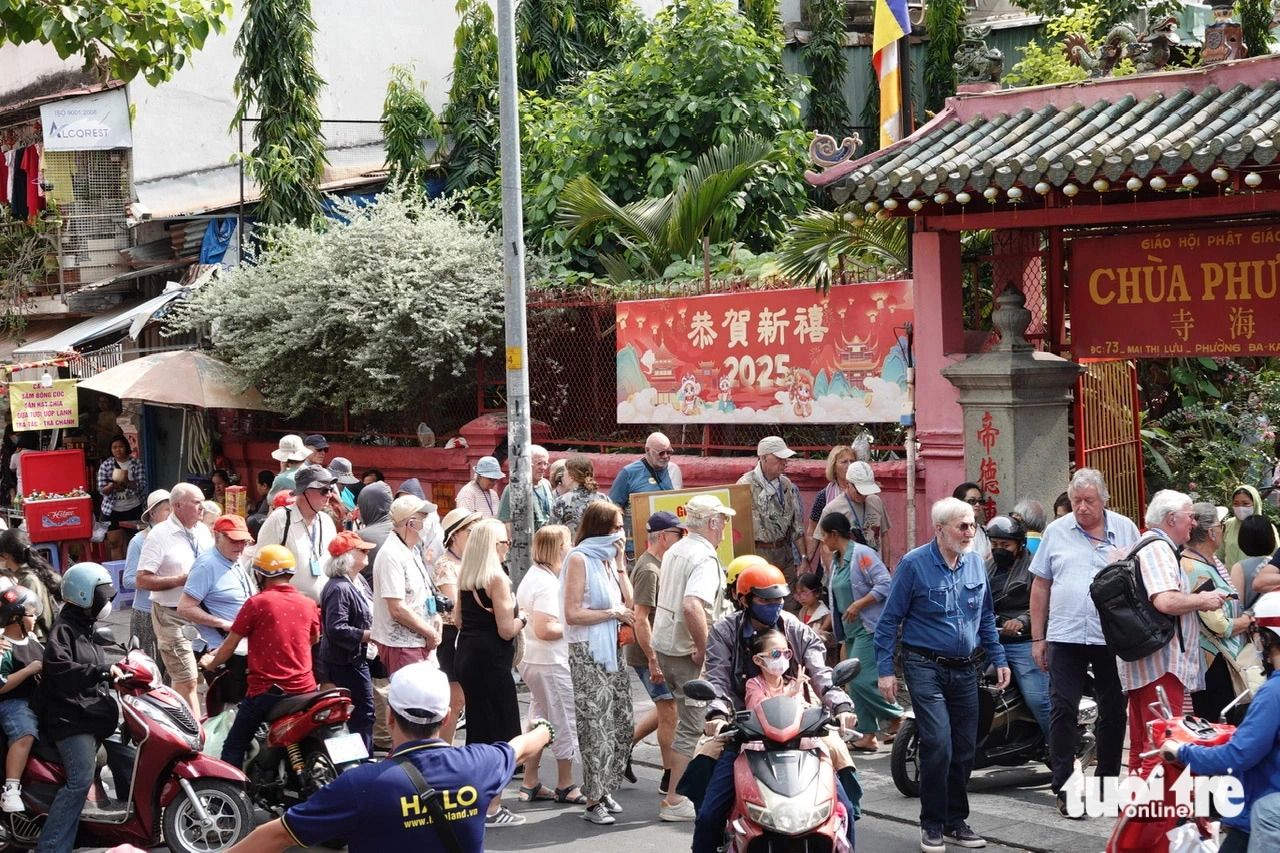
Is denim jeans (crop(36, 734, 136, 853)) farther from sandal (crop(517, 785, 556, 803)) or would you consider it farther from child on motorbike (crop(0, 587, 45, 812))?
sandal (crop(517, 785, 556, 803))

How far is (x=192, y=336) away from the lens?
2206 cm

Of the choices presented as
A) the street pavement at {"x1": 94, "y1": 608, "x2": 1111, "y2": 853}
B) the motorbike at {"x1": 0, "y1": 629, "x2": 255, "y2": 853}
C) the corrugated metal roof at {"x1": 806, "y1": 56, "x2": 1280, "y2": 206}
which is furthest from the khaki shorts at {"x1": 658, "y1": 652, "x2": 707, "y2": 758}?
the corrugated metal roof at {"x1": 806, "y1": 56, "x2": 1280, "y2": 206}

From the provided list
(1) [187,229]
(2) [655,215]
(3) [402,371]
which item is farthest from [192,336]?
(2) [655,215]

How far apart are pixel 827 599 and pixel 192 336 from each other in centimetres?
1398

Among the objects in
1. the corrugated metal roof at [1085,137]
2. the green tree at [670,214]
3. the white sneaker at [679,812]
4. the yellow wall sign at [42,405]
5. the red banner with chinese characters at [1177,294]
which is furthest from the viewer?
the yellow wall sign at [42,405]

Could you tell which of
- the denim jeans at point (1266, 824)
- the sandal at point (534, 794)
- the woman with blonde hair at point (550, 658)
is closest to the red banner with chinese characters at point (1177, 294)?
the woman with blonde hair at point (550, 658)

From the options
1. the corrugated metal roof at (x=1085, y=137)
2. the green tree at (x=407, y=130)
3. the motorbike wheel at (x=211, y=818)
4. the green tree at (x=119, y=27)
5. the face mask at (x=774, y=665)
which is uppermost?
the green tree at (x=407, y=130)

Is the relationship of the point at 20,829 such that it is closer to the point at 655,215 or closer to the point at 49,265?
the point at 655,215

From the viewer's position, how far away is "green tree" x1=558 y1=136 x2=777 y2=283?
664 inches

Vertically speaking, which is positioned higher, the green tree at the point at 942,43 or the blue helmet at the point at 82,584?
the green tree at the point at 942,43

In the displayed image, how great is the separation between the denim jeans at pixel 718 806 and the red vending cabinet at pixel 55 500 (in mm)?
13880

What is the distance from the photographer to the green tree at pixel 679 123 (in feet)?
60.7

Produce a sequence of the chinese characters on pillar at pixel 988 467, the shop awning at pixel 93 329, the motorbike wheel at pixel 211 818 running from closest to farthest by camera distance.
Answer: the motorbike wheel at pixel 211 818
the chinese characters on pillar at pixel 988 467
the shop awning at pixel 93 329

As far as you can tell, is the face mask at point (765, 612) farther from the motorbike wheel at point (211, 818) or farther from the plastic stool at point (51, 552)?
the plastic stool at point (51, 552)
